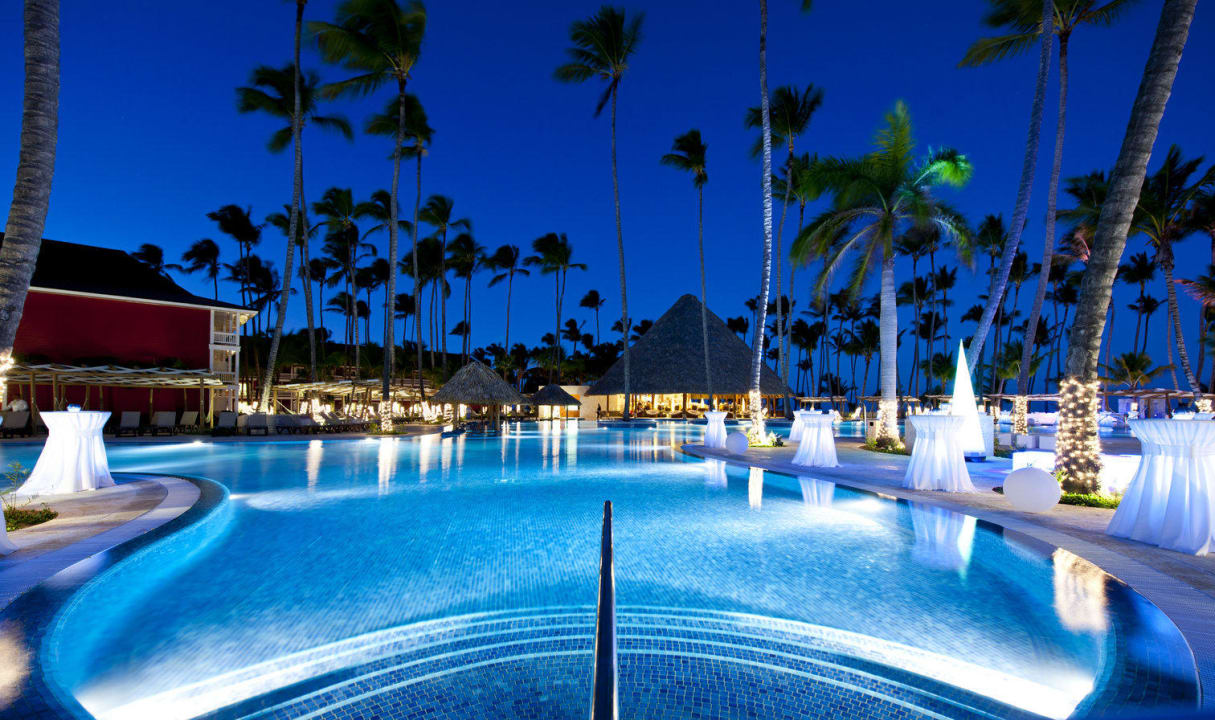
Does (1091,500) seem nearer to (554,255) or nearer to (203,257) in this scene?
(554,255)

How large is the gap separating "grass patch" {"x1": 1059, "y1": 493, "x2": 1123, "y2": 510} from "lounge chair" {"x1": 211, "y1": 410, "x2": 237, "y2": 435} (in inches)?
829

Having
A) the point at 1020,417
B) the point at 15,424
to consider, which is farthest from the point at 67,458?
the point at 1020,417

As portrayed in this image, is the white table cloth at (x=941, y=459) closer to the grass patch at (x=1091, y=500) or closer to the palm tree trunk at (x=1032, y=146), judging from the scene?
the grass patch at (x=1091, y=500)

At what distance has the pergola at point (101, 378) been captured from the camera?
16469 mm

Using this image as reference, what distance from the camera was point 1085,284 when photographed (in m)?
7.00

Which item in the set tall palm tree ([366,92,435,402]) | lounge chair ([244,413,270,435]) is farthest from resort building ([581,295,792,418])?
lounge chair ([244,413,270,435])

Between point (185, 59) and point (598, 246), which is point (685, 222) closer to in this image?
point (598, 246)

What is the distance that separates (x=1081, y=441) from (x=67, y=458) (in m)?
11.9

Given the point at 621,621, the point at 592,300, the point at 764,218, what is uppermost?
the point at 592,300

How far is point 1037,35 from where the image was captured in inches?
581

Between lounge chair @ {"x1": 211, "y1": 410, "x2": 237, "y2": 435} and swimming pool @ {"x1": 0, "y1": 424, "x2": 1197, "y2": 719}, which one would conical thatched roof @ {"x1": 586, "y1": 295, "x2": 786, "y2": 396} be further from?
swimming pool @ {"x1": 0, "y1": 424, "x2": 1197, "y2": 719}

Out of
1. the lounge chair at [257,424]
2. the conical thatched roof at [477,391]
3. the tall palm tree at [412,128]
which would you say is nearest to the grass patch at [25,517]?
the lounge chair at [257,424]

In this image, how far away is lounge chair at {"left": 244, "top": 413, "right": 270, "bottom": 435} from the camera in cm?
1844

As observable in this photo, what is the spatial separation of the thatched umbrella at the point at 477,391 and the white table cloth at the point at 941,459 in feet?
57.1
